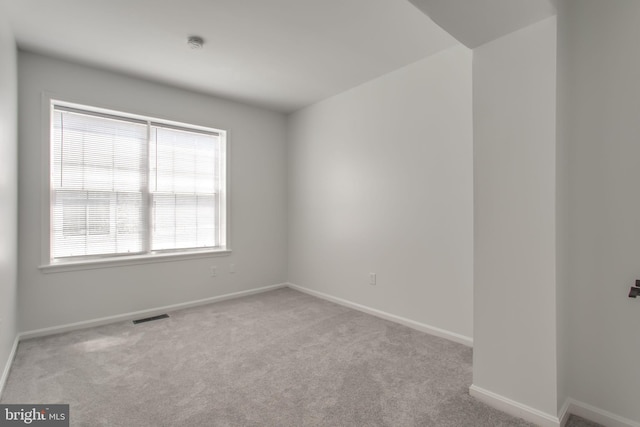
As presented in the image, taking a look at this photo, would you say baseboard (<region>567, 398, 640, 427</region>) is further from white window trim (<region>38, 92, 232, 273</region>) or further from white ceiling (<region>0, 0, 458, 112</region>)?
white window trim (<region>38, 92, 232, 273</region>)

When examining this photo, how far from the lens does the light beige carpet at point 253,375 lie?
1782 mm

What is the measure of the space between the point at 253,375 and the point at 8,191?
236 cm

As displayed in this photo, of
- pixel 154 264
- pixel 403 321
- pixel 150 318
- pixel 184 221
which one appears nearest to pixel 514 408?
pixel 403 321

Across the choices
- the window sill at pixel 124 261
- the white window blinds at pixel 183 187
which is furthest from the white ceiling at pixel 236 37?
the window sill at pixel 124 261

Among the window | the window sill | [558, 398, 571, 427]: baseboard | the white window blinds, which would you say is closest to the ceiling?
the window

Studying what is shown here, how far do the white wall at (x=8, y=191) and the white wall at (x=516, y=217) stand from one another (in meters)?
3.17

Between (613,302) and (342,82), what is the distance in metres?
3.07

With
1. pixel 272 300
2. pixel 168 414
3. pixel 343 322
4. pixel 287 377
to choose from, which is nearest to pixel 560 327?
pixel 287 377

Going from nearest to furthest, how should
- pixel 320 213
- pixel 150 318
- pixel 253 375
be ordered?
pixel 253 375 → pixel 150 318 → pixel 320 213

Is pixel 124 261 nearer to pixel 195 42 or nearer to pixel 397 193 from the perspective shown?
pixel 195 42

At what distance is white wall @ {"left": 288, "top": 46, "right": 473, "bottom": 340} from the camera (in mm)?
2752

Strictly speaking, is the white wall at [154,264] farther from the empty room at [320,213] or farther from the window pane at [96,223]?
the window pane at [96,223]

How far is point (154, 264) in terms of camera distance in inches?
141

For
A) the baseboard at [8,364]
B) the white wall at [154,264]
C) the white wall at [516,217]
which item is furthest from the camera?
the white wall at [154,264]
